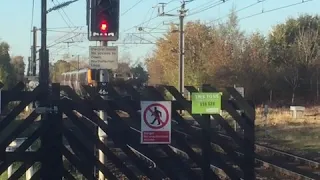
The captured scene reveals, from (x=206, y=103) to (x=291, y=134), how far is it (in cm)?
2030

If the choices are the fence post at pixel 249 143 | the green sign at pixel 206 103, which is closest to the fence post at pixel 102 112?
the green sign at pixel 206 103

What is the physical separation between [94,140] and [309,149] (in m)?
15.3

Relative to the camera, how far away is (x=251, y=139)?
9570 mm

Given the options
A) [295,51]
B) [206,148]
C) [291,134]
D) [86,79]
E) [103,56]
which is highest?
[295,51]

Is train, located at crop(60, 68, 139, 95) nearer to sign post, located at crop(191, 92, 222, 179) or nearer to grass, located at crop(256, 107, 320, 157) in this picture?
sign post, located at crop(191, 92, 222, 179)

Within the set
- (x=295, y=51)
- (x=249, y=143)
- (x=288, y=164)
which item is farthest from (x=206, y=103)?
(x=295, y=51)

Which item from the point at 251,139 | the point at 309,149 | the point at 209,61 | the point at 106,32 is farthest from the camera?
the point at 209,61

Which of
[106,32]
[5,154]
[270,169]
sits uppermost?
[106,32]

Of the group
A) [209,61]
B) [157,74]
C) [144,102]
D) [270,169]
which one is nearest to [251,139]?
[144,102]

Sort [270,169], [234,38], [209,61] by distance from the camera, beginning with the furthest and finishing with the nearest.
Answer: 1. [234,38]
2. [209,61]
3. [270,169]

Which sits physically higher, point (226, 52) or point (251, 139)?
point (226, 52)

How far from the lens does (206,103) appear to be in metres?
9.30

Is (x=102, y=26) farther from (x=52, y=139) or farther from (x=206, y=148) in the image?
(x=206, y=148)

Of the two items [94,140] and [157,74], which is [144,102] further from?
[157,74]
